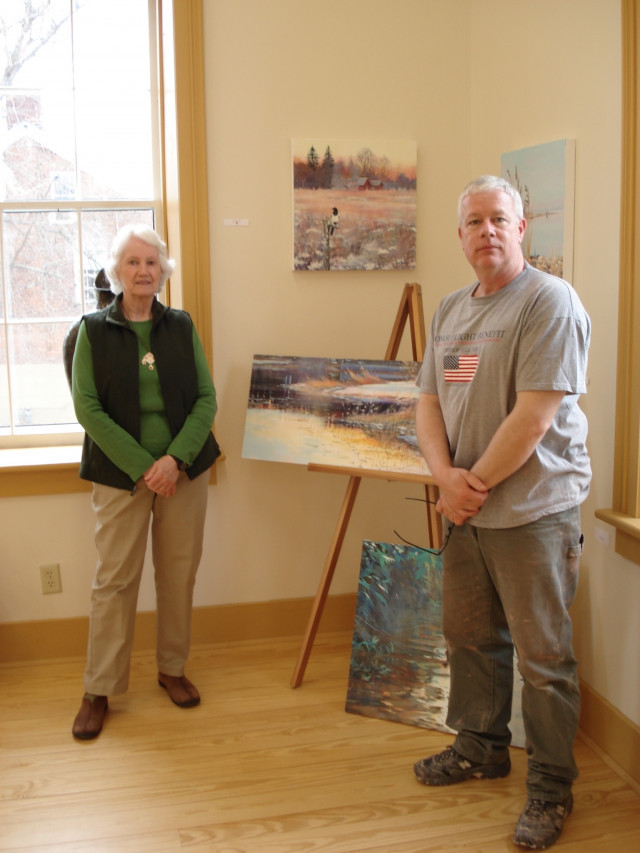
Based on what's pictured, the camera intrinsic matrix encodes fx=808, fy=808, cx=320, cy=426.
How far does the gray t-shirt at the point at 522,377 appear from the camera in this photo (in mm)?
1984

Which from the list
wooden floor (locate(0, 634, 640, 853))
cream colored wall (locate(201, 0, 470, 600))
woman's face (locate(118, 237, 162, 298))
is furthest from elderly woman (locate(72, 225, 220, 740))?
cream colored wall (locate(201, 0, 470, 600))

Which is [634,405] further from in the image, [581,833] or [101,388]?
[101,388]

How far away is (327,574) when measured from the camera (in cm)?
299

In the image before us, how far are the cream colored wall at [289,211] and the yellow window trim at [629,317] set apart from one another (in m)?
0.53

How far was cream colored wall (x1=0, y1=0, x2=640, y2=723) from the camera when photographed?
3160mm

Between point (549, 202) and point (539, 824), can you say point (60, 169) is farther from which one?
point (539, 824)

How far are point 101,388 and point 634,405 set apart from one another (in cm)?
167

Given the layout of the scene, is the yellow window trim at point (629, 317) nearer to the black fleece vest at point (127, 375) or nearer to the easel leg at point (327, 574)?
the easel leg at point (327, 574)

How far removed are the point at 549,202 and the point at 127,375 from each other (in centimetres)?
152

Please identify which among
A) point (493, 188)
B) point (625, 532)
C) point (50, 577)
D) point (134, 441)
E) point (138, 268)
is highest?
point (493, 188)

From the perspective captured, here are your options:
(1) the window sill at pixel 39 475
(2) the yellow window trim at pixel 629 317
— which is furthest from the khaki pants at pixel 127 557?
(2) the yellow window trim at pixel 629 317

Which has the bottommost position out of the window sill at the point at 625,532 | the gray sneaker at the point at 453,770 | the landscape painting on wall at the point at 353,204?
the gray sneaker at the point at 453,770

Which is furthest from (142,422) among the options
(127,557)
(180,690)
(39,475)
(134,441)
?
(180,690)

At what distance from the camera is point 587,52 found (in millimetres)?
2547
